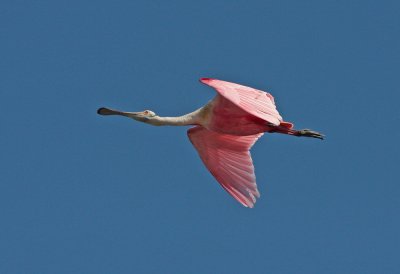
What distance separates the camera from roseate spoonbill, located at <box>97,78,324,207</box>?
53.4ft

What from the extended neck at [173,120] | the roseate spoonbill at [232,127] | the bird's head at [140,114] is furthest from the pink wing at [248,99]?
the bird's head at [140,114]

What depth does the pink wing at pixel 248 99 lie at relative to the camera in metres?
15.8

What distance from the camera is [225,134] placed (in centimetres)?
1817

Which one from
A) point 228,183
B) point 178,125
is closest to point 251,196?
point 228,183

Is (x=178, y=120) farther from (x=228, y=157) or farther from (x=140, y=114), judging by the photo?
(x=228, y=157)

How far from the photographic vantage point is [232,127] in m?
17.3

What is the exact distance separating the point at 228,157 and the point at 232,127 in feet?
5.36

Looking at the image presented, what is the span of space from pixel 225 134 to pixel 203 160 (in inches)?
37.6

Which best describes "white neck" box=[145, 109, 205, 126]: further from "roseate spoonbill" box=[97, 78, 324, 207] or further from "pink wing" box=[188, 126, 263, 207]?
"pink wing" box=[188, 126, 263, 207]

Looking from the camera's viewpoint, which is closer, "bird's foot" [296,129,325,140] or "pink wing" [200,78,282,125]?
"pink wing" [200,78,282,125]

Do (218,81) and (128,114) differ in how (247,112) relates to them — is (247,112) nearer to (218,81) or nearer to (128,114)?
(218,81)

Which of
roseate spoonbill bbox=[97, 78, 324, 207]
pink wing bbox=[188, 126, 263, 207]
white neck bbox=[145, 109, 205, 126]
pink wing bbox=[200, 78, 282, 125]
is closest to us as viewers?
pink wing bbox=[200, 78, 282, 125]

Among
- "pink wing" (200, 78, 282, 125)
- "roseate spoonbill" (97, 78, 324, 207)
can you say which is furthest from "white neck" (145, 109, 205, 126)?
"pink wing" (200, 78, 282, 125)

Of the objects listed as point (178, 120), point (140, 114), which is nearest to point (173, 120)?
point (178, 120)
